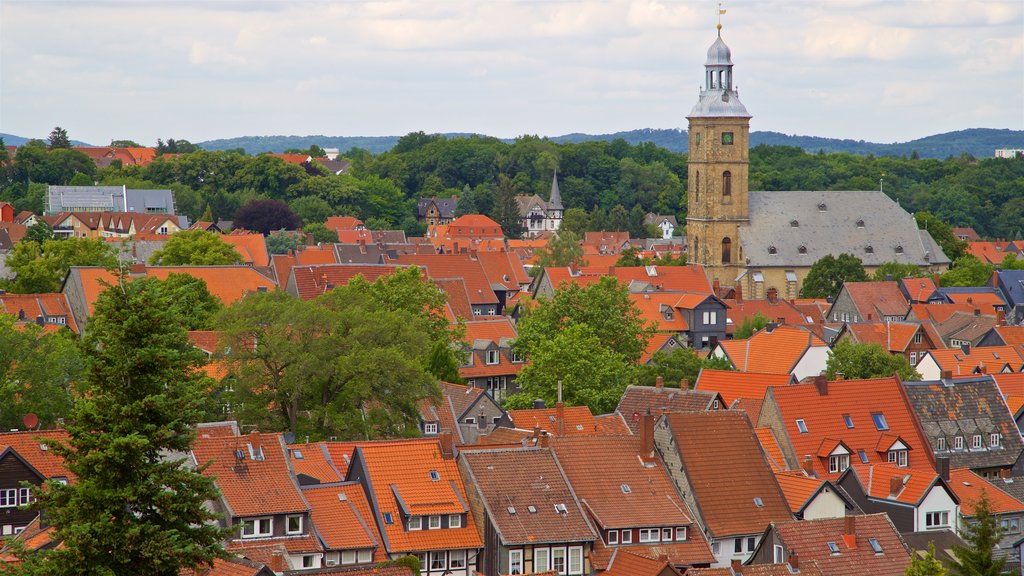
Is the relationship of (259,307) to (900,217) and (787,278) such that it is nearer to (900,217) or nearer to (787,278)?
(787,278)

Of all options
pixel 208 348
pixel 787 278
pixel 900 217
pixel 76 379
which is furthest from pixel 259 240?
pixel 76 379

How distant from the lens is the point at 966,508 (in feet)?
142

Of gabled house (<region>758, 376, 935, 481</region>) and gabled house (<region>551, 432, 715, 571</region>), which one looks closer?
gabled house (<region>551, 432, 715, 571</region>)

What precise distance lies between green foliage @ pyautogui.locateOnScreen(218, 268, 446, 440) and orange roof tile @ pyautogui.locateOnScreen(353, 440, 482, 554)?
676 cm

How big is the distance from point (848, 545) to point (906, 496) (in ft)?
20.5

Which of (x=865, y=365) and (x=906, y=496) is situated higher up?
(x=865, y=365)

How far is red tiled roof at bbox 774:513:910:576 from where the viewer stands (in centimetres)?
3631

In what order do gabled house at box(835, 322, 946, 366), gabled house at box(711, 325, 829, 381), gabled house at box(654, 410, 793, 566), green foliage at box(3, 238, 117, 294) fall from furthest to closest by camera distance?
1. green foliage at box(3, 238, 117, 294)
2. gabled house at box(835, 322, 946, 366)
3. gabled house at box(711, 325, 829, 381)
4. gabled house at box(654, 410, 793, 566)

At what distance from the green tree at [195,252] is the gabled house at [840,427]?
45729mm

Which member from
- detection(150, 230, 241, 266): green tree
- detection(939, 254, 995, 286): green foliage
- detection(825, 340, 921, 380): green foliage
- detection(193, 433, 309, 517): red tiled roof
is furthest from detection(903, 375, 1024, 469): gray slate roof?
detection(939, 254, 995, 286): green foliage

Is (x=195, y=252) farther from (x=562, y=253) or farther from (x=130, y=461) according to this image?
(x=130, y=461)

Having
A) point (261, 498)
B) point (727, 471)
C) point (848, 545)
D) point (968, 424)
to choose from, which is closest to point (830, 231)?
point (968, 424)

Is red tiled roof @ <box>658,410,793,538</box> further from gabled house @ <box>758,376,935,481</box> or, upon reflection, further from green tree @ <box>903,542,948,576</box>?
green tree @ <box>903,542,948,576</box>

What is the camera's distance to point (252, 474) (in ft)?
125
